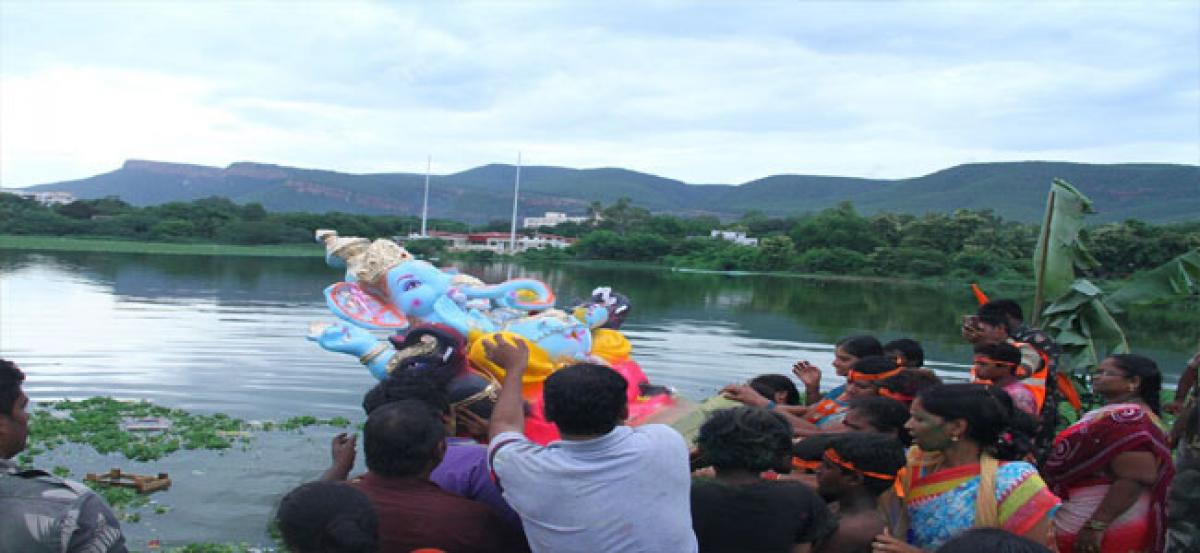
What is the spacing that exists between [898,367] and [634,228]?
81045 millimetres

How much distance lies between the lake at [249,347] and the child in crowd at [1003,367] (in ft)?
12.9

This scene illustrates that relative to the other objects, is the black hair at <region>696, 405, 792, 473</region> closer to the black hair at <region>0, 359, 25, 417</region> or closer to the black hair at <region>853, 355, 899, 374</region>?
the black hair at <region>853, 355, 899, 374</region>

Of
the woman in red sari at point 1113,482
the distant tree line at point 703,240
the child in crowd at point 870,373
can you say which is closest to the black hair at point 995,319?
the child in crowd at point 870,373

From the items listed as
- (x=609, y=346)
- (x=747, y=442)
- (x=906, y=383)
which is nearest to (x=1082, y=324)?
(x=609, y=346)

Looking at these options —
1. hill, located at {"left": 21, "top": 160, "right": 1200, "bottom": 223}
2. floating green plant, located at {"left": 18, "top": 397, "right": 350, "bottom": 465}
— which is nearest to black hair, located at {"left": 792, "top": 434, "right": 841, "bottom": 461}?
floating green plant, located at {"left": 18, "top": 397, "right": 350, "bottom": 465}

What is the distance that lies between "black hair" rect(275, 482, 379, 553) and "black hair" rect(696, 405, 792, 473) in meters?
0.96

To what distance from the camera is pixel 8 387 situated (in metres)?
2.28

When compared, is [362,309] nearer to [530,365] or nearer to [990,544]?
[530,365]

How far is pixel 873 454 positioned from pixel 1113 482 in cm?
118

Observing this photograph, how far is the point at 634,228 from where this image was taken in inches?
3344

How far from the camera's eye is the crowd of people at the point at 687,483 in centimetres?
213

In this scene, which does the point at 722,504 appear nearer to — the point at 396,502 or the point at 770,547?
the point at 770,547

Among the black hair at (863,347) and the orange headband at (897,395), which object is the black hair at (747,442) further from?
the black hair at (863,347)

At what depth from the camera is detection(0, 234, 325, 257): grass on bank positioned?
1716 inches
